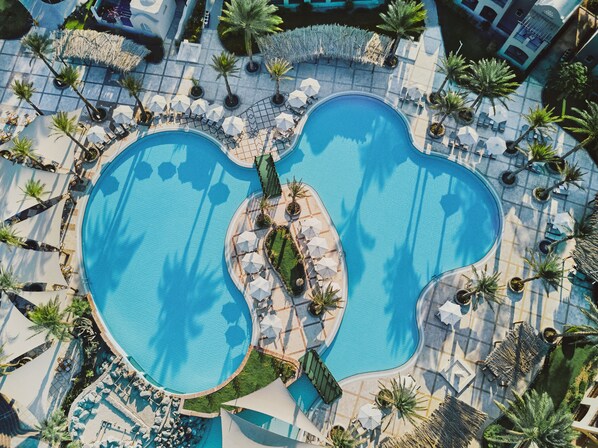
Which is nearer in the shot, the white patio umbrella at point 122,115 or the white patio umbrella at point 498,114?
the white patio umbrella at point 122,115

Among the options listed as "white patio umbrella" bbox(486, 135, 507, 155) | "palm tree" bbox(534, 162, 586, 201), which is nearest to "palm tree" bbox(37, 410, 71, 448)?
"white patio umbrella" bbox(486, 135, 507, 155)

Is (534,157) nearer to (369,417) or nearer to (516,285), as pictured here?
(516,285)

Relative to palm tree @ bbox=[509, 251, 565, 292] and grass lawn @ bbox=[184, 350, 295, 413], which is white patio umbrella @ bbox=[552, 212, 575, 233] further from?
grass lawn @ bbox=[184, 350, 295, 413]

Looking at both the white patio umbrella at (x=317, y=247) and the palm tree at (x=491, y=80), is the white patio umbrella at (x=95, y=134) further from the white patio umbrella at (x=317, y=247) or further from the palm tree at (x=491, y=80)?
the palm tree at (x=491, y=80)

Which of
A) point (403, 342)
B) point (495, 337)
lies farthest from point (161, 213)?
point (495, 337)

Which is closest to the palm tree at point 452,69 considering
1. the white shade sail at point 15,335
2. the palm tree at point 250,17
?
the palm tree at point 250,17

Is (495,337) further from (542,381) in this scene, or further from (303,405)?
(303,405)

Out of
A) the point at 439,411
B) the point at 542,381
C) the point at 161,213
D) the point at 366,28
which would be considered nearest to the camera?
the point at 439,411
